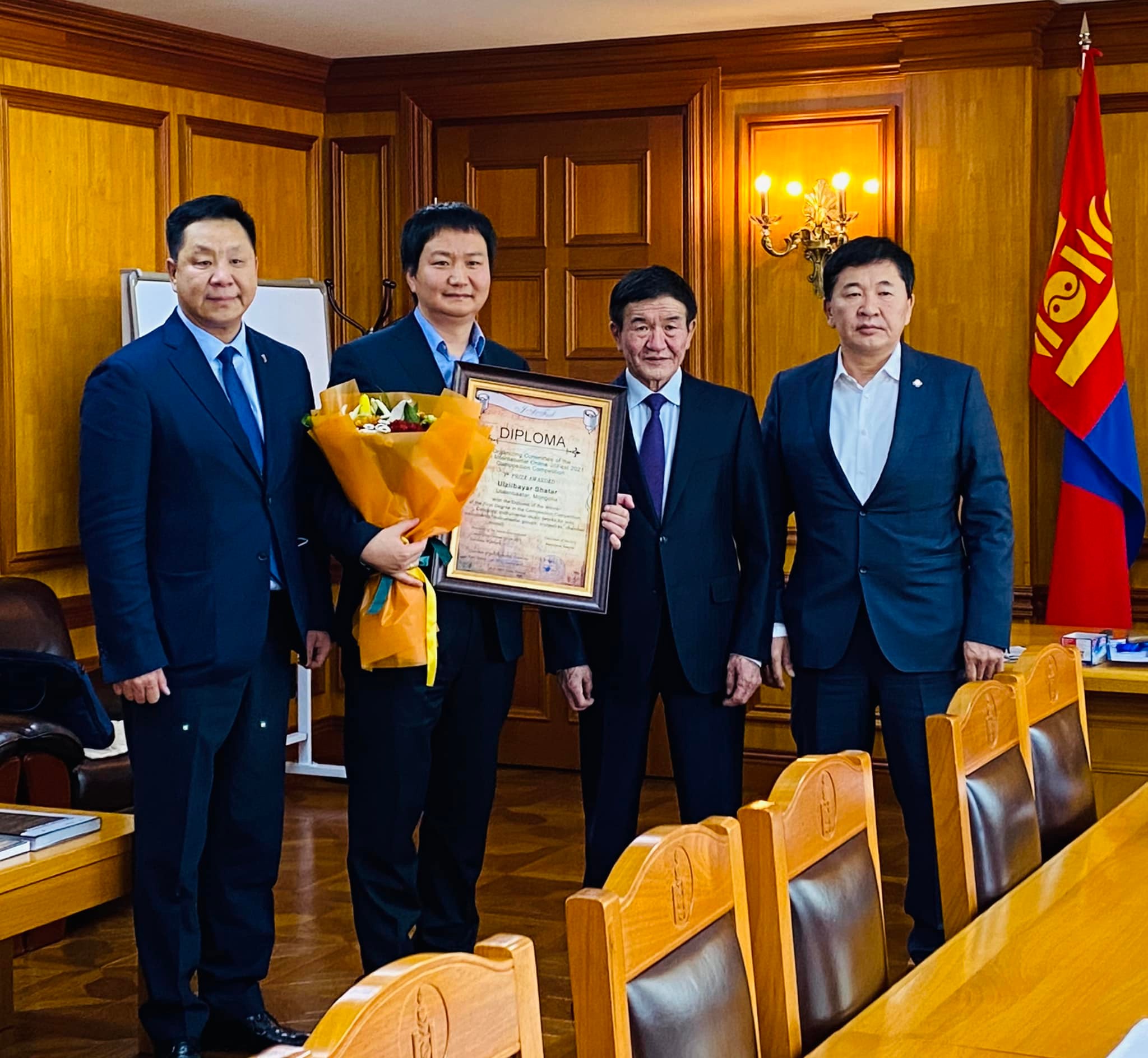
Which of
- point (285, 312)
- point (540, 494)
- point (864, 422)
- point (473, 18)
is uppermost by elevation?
point (473, 18)

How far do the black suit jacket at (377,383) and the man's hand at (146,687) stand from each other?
397mm

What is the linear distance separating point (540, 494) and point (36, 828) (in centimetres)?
116

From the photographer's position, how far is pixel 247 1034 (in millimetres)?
3510

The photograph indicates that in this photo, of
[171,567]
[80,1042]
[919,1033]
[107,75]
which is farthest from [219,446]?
[107,75]

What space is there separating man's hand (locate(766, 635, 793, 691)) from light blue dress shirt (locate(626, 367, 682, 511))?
1.57 feet

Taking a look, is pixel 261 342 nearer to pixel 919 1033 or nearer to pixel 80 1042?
pixel 80 1042

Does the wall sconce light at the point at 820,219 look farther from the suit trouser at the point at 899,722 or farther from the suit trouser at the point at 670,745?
the suit trouser at the point at 670,745

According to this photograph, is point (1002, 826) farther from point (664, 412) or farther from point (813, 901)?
point (664, 412)

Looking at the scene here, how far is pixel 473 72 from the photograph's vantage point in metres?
6.41

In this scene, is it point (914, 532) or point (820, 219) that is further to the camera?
point (820, 219)

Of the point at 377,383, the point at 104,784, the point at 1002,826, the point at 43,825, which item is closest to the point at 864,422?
the point at 377,383

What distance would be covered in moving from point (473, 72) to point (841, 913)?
191 inches

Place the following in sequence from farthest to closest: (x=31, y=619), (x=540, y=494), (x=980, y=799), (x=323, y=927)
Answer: (x=31, y=619) → (x=323, y=927) → (x=540, y=494) → (x=980, y=799)

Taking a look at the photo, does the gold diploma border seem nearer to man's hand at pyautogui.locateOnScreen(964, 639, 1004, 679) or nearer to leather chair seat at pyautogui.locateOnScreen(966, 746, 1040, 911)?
man's hand at pyautogui.locateOnScreen(964, 639, 1004, 679)
